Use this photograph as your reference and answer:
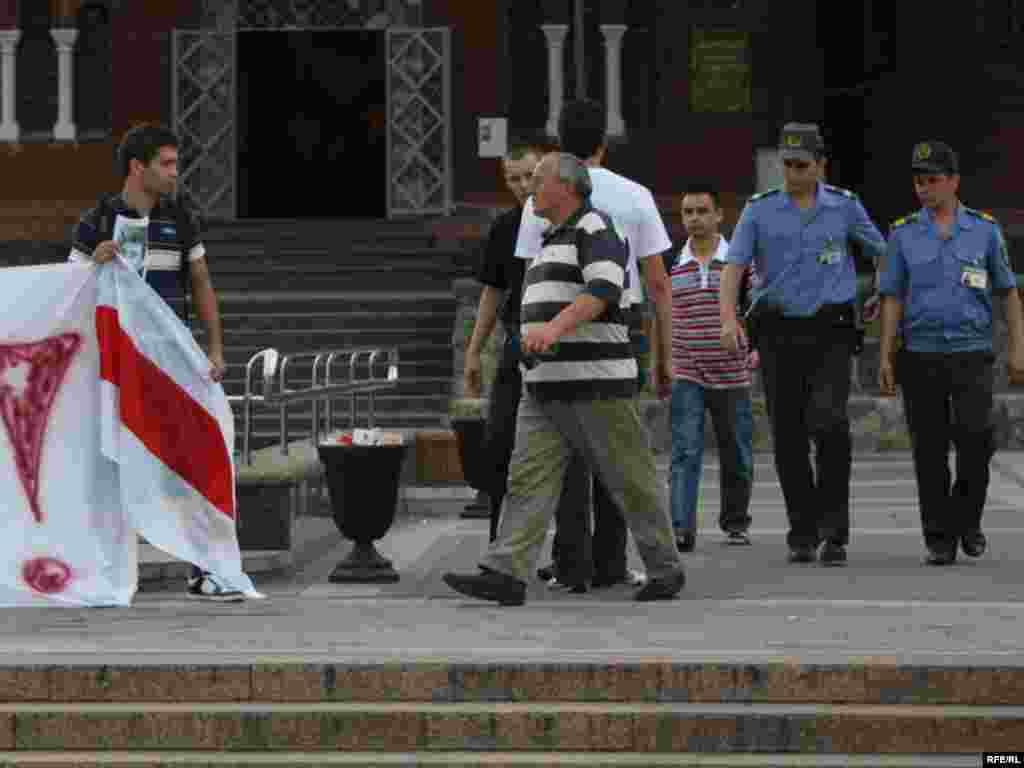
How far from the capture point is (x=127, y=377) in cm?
1069

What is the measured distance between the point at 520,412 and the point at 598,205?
3.08 ft

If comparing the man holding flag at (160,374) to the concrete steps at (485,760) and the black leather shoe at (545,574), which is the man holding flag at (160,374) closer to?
the black leather shoe at (545,574)

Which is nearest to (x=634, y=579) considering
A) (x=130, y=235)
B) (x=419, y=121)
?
(x=130, y=235)

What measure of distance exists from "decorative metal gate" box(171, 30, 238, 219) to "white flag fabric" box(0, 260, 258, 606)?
48.1ft

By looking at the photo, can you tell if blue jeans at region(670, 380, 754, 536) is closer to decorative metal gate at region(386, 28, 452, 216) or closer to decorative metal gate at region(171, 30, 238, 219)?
decorative metal gate at region(386, 28, 452, 216)

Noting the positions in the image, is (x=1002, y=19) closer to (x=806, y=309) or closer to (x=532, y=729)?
(x=806, y=309)

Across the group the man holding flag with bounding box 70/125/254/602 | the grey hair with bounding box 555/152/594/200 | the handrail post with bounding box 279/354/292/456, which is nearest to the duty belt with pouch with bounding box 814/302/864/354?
the grey hair with bounding box 555/152/594/200

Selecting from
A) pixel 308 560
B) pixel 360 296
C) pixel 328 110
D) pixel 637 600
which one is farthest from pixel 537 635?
pixel 328 110

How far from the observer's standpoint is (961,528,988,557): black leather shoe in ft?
39.9

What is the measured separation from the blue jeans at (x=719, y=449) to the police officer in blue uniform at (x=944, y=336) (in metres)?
1.05

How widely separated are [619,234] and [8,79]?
1574 cm

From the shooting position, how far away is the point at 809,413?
11914 millimetres

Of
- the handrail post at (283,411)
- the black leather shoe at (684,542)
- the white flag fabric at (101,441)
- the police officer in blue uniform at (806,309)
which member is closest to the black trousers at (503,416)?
the white flag fabric at (101,441)

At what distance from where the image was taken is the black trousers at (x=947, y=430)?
11984 millimetres
